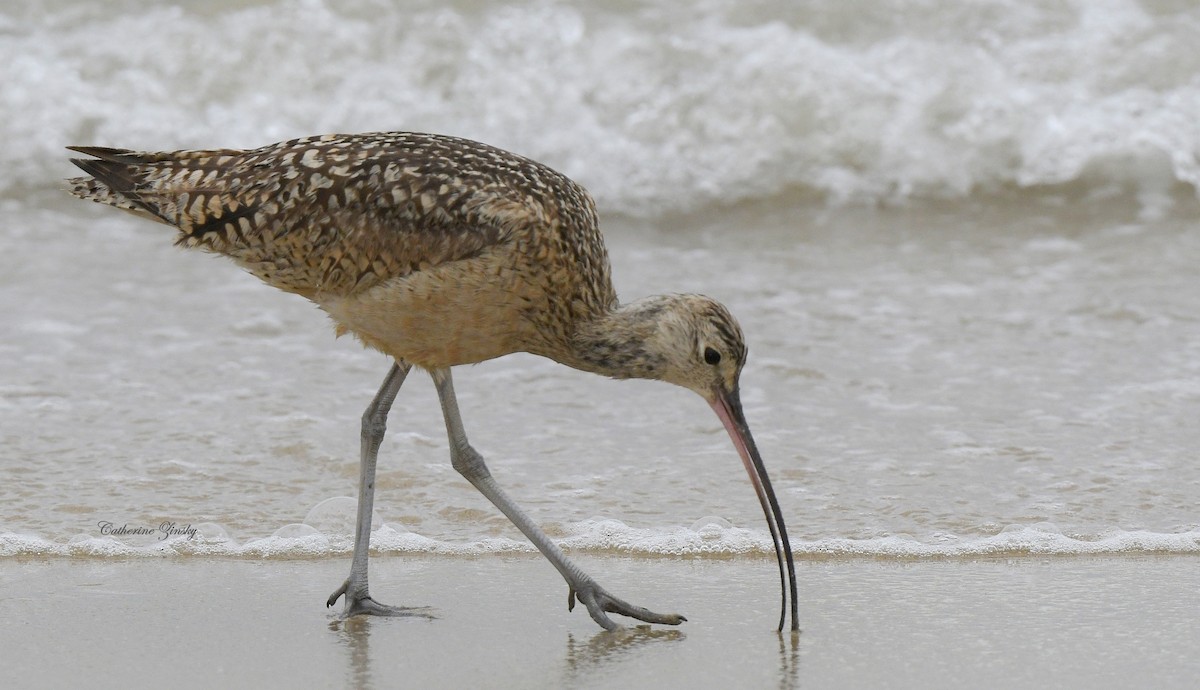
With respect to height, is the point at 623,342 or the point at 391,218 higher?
the point at 391,218

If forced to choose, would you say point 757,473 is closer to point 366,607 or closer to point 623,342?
point 623,342

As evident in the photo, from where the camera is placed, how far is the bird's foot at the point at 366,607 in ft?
17.9

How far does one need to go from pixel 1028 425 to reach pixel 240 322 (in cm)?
420

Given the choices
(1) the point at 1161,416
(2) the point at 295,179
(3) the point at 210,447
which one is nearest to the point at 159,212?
(2) the point at 295,179

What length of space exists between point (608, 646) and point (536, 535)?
0.57 metres

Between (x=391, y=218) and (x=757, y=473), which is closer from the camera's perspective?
(x=757, y=473)

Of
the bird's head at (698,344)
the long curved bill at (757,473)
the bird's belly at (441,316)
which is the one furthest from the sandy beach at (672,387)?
the bird's head at (698,344)

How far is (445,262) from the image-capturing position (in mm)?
5605

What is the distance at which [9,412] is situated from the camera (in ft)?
→ 24.7
